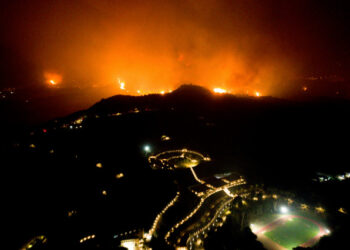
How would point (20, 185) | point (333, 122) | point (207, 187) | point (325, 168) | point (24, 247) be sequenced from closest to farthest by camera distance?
point (24, 247), point (20, 185), point (207, 187), point (325, 168), point (333, 122)

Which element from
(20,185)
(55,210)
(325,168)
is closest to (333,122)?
(325,168)

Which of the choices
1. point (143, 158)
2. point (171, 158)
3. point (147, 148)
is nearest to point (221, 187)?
point (171, 158)

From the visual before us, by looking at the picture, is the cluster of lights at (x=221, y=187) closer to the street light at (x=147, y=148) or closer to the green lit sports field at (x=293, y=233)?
the green lit sports field at (x=293, y=233)

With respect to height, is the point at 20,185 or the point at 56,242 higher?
the point at 20,185

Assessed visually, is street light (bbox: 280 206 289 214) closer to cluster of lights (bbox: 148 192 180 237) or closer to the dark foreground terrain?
the dark foreground terrain

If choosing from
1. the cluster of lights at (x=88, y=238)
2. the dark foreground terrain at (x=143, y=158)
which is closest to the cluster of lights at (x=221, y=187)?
the dark foreground terrain at (x=143, y=158)

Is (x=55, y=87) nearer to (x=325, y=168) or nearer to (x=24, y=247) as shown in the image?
(x=24, y=247)

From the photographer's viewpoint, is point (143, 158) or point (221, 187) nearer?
point (221, 187)

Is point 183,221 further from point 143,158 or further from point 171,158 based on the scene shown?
point 143,158

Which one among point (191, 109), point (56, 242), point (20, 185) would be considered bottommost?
point (56, 242)

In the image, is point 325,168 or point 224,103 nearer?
point 325,168
